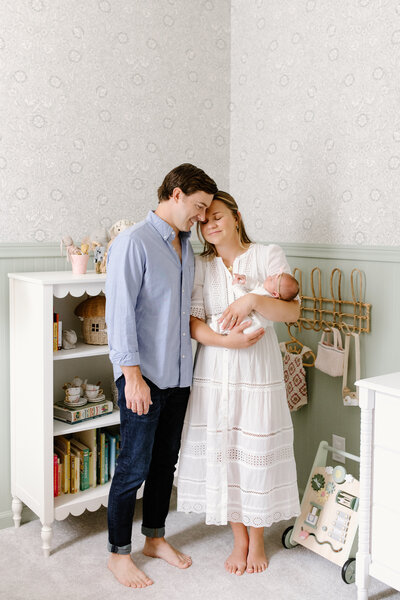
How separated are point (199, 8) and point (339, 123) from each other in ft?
3.31

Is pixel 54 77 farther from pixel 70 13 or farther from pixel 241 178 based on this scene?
pixel 241 178

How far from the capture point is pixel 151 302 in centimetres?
198

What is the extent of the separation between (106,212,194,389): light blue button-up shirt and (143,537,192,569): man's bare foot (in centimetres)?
65

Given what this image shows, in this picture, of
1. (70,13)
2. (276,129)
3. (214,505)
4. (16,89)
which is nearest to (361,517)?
(214,505)

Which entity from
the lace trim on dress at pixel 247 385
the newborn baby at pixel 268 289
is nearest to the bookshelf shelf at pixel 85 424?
the lace trim on dress at pixel 247 385

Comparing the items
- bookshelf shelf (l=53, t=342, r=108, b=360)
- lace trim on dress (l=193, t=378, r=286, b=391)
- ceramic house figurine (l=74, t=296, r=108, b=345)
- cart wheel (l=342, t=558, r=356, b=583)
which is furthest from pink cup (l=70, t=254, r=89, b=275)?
cart wheel (l=342, t=558, r=356, b=583)

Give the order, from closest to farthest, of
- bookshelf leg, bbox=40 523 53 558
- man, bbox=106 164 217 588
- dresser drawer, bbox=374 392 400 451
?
1. dresser drawer, bbox=374 392 400 451
2. man, bbox=106 164 217 588
3. bookshelf leg, bbox=40 523 53 558

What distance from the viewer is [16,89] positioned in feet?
7.72

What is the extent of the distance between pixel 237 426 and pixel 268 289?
1.63ft

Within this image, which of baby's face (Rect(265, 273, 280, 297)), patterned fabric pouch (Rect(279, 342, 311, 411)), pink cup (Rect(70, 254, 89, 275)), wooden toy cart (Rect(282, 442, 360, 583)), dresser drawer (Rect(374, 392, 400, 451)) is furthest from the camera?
patterned fabric pouch (Rect(279, 342, 311, 411))

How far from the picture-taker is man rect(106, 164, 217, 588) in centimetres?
191

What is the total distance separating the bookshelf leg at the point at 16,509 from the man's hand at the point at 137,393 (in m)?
0.88

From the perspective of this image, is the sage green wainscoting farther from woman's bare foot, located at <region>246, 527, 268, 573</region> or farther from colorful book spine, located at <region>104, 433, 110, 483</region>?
woman's bare foot, located at <region>246, 527, 268, 573</region>

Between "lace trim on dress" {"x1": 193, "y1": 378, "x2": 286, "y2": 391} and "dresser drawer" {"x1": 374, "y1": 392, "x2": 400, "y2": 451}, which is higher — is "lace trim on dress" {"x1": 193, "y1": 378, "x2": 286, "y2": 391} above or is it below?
above
